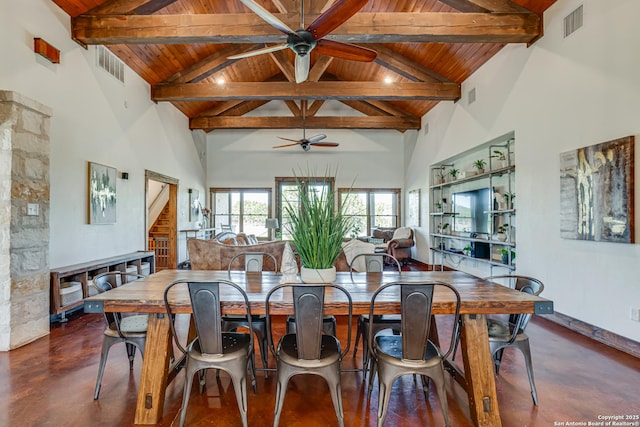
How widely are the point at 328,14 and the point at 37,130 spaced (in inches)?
117

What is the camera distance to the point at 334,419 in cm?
193

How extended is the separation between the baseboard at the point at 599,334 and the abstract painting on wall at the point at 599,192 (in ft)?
2.89

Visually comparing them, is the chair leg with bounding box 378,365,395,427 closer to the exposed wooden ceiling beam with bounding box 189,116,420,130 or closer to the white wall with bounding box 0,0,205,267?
the white wall with bounding box 0,0,205,267

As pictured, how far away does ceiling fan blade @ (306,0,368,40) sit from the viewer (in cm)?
246

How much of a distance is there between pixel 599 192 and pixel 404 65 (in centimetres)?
420

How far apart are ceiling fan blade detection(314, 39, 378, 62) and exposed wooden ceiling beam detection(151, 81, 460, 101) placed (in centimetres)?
284

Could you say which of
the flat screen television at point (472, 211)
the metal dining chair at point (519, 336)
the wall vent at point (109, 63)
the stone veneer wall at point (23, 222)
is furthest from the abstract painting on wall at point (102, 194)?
the flat screen television at point (472, 211)

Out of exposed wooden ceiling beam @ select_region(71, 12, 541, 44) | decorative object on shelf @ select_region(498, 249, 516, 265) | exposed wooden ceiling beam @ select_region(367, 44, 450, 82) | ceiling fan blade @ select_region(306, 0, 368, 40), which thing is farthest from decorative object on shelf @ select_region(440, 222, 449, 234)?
ceiling fan blade @ select_region(306, 0, 368, 40)

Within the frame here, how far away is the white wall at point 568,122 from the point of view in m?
2.90

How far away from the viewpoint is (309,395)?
7.15 feet

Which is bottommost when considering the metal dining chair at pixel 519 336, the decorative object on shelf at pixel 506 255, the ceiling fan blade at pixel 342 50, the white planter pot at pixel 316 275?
the metal dining chair at pixel 519 336

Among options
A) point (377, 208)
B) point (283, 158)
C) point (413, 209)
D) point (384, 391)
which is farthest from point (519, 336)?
point (283, 158)

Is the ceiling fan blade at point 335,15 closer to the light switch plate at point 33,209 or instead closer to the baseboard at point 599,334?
the light switch plate at point 33,209

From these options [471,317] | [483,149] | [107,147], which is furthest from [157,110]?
[471,317]
